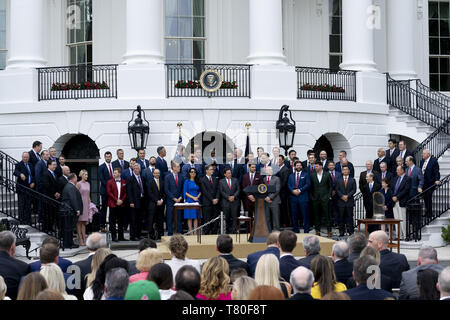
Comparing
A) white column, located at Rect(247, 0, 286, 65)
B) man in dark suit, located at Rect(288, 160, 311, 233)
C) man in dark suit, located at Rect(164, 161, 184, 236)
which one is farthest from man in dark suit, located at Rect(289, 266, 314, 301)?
white column, located at Rect(247, 0, 286, 65)

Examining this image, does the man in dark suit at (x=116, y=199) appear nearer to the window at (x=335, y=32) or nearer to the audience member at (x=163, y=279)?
the audience member at (x=163, y=279)

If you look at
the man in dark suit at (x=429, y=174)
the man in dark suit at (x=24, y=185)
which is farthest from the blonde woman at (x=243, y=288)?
the man in dark suit at (x=429, y=174)

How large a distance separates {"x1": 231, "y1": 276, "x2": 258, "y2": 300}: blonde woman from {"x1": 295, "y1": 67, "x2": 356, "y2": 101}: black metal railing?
1814 cm

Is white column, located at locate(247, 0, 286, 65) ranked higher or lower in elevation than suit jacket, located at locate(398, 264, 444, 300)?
higher

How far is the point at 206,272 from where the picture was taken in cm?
773

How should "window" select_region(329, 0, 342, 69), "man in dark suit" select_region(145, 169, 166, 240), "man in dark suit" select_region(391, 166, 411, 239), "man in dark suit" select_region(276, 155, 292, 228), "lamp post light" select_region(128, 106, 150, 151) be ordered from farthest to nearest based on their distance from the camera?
"window" select_region(329, 0, 342, 69) → "lamp post light" select_region(128, 106, 150, 151) → "man in dark suit" select_region(276, 155, 292, 228) → "man in dark suit" select_region(391, 166, 411, 239) → "man in dark suit" select_region(145, 169, 166, 240)

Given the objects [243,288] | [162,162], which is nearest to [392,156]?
[162,162]

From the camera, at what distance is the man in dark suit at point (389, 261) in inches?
389

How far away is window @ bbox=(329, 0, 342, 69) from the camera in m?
29.8

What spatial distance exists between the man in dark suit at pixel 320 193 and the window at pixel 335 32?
1035cm

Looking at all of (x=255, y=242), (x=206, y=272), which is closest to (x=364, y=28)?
(x=255, y=242)

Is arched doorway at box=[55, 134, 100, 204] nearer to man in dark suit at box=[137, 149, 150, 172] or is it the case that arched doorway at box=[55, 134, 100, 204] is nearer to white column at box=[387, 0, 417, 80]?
man in dark suit at box=[137, 149, 150, 172]

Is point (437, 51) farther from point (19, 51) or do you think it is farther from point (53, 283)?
point (53, 283)
